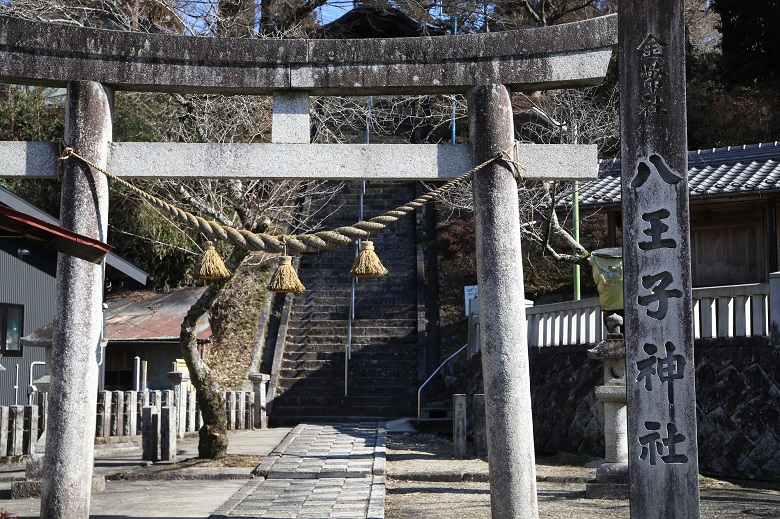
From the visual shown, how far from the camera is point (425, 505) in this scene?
10164mm

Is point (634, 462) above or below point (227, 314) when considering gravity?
below

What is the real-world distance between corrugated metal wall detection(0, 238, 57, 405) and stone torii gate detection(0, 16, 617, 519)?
12227mm

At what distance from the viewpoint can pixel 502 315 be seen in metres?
7.84

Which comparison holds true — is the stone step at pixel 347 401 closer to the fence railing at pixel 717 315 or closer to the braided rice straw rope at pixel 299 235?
the fence railing at pixel 717 315

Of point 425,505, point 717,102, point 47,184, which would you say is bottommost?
point 425,505

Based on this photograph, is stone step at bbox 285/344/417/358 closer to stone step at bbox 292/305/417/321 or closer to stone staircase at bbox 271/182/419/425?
stone staircase at bbox 271/182/419/425

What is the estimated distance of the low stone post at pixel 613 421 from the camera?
34.9 ft

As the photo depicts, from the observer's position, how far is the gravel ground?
944cm

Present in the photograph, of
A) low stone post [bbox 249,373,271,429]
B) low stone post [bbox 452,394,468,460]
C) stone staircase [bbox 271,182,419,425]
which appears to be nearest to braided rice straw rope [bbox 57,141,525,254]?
low stone post [bbox 452,394,468,460]

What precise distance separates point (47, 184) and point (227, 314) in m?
6.55

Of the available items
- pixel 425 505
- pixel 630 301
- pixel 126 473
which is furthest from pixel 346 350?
pixel 630 301

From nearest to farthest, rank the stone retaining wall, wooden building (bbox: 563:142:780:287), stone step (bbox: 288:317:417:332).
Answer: the stone retaining wall < wooden building (bbox: 563:142:780:287) < stone step (bbox: 288:317:417:332)

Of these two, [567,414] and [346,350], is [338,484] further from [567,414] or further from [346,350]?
[346,350]

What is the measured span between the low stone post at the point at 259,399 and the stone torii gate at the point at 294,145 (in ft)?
36.6
